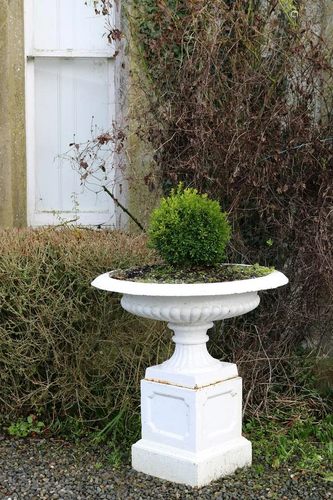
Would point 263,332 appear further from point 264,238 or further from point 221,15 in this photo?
point 221,15

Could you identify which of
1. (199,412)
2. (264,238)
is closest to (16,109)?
(264,238)

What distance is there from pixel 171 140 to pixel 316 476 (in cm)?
258

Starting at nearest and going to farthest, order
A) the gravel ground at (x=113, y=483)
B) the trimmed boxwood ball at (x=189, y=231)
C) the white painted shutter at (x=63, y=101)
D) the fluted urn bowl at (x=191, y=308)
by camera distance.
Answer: the fluted urn bowl at (x=191, y=308) → the gravel ground at (x=113, y=483) → the trimmed boxwood ball at (x=189, y=231) → the white painted shutter at (x=63, y=101)

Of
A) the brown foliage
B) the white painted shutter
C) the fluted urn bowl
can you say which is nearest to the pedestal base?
the fluted urn bowl

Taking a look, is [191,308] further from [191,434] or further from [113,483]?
[113,483]

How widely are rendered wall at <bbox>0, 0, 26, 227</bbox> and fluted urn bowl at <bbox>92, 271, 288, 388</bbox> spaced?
2.35m

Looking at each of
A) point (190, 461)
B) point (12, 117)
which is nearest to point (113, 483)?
point (190, 461)

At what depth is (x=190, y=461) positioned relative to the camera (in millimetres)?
3594

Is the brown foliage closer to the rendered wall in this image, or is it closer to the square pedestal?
the square pedestal

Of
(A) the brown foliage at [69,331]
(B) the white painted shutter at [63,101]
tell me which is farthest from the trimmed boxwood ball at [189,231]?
(B) the white painted shutter at [63,101]

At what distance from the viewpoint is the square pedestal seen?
3.60 metres

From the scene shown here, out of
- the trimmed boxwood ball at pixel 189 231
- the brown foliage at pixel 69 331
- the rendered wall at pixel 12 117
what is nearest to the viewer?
the trimmed boxwood ball at pixel 189 231

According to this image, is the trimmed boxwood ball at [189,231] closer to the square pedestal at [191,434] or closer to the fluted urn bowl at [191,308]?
the fluted urn bowl at [191,308]

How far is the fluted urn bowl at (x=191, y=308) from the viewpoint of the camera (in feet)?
11.3
